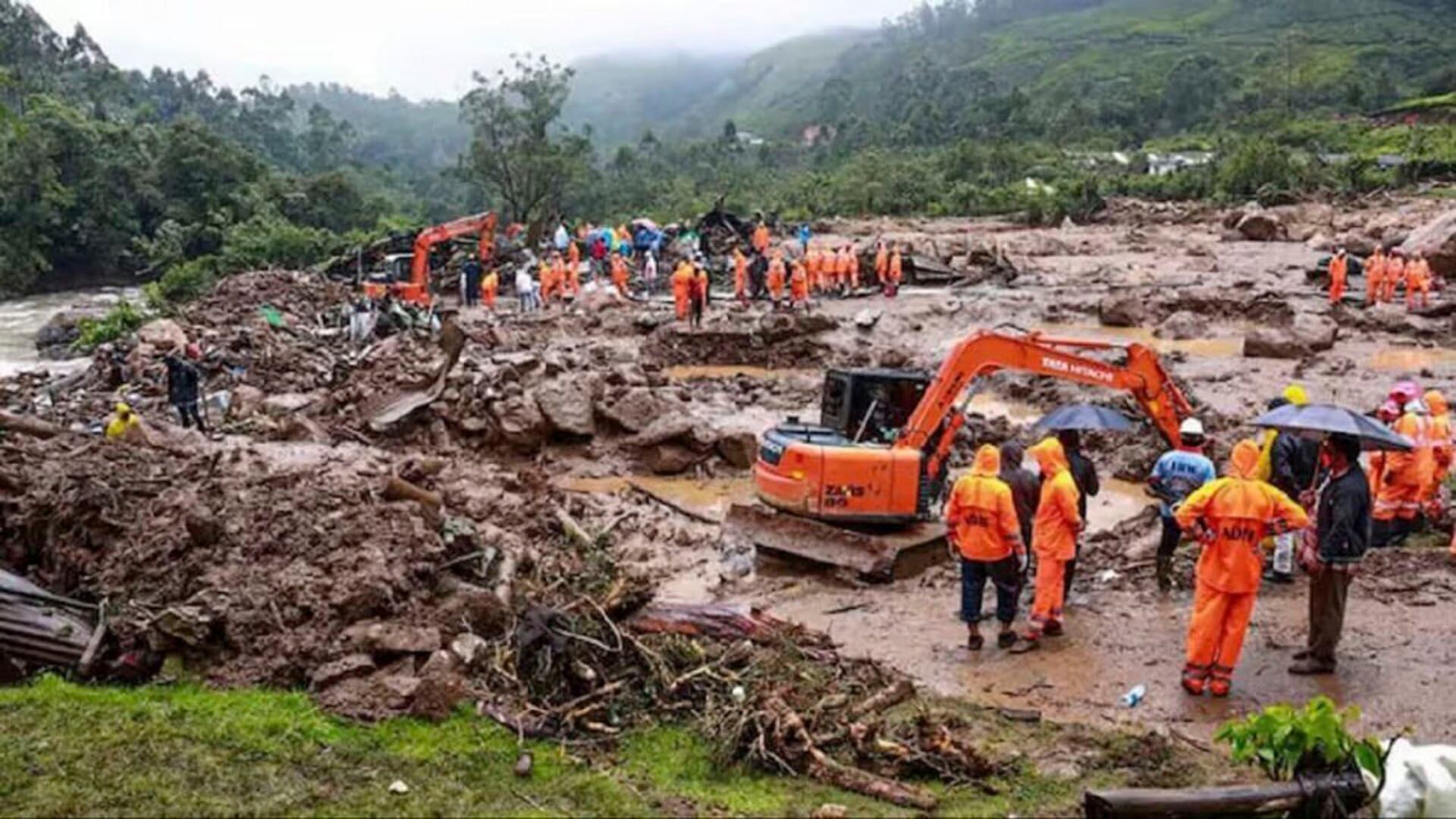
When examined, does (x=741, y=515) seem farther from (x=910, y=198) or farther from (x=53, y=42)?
(x=53, y=42)

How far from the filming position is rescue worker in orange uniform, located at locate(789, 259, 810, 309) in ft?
92.3

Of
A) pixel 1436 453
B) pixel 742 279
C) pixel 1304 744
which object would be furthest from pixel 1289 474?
pixel 742 279

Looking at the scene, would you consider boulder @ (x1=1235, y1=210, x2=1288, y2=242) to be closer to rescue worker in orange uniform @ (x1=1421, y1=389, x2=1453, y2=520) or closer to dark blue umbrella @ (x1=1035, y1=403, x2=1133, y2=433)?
rescue worker in orange uniform @ (x1=1421, y1=389, x2=1453, y2=520)

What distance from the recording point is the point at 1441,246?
2984cm

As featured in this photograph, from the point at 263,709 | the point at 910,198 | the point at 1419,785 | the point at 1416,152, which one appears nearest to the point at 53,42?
the point at 910,198

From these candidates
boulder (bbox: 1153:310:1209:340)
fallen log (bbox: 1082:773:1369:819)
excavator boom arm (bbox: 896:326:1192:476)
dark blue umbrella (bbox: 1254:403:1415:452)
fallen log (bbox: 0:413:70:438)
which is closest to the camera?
fallen log (bbox: 1082:773:1369:819)

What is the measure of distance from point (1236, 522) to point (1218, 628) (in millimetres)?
772

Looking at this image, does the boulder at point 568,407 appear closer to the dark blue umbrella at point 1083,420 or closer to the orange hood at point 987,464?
the dark blue umbrella at point 1083,420

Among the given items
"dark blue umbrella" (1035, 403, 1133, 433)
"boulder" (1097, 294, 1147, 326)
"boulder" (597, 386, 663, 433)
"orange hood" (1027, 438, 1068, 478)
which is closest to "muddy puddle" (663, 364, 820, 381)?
"boulder" (597, 386, 663, 433)

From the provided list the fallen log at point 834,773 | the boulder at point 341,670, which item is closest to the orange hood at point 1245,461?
the fallen log at point 834,773

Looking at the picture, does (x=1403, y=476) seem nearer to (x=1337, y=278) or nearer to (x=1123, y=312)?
(x=1123, y=312)

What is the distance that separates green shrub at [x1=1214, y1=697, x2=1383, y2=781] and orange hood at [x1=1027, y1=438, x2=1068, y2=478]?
3.16m

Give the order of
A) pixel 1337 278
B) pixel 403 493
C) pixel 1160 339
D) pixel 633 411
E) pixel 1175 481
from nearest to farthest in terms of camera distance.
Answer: pixel 1175 481 < pixel 403 493 < pixel 633 411 < pixel 1160 339 < pixel 1337 278

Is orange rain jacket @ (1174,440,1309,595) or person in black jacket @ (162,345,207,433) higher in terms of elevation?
orange rain jacket @ (1174,440,1309,595)
